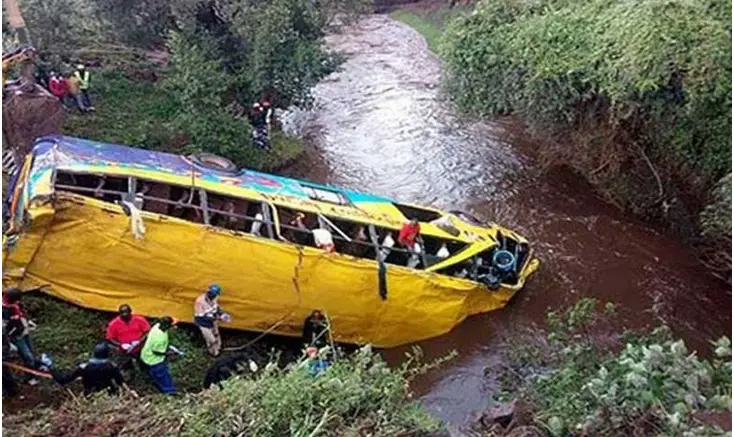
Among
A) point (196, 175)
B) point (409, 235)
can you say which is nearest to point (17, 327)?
point (196, 175)

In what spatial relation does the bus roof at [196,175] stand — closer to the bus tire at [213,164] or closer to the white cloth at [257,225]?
the bus tire at [213,164]

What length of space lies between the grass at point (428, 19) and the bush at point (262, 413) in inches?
1005

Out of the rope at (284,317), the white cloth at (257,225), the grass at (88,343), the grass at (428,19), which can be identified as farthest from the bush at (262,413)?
the grass at (428,19)

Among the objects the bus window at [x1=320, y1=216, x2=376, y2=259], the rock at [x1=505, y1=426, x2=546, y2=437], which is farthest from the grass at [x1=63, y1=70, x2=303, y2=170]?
the rock at [x1=505, y1=426, x2=546, y2=437]

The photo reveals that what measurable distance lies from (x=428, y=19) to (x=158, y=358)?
29.7 meters

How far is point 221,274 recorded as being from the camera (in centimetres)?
1040

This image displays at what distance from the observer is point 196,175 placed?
1162 centimetres

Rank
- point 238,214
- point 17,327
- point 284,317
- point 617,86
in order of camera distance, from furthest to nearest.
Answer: point 617,86 < point 238,214 < point 284,317 < point 17,327

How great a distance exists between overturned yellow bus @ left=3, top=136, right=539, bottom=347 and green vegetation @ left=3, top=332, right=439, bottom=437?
9.64 ft

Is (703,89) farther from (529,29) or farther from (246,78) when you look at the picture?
(246,78)

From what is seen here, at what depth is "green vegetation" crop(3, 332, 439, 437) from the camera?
21.9 ft

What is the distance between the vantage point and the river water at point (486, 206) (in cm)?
1217

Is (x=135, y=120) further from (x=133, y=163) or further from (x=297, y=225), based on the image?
(x=297, y=225)

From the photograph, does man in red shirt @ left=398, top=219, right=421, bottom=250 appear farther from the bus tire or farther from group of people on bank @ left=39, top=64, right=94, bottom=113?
group of people on bank @ left=39, top=64, right=94, bottom=113
